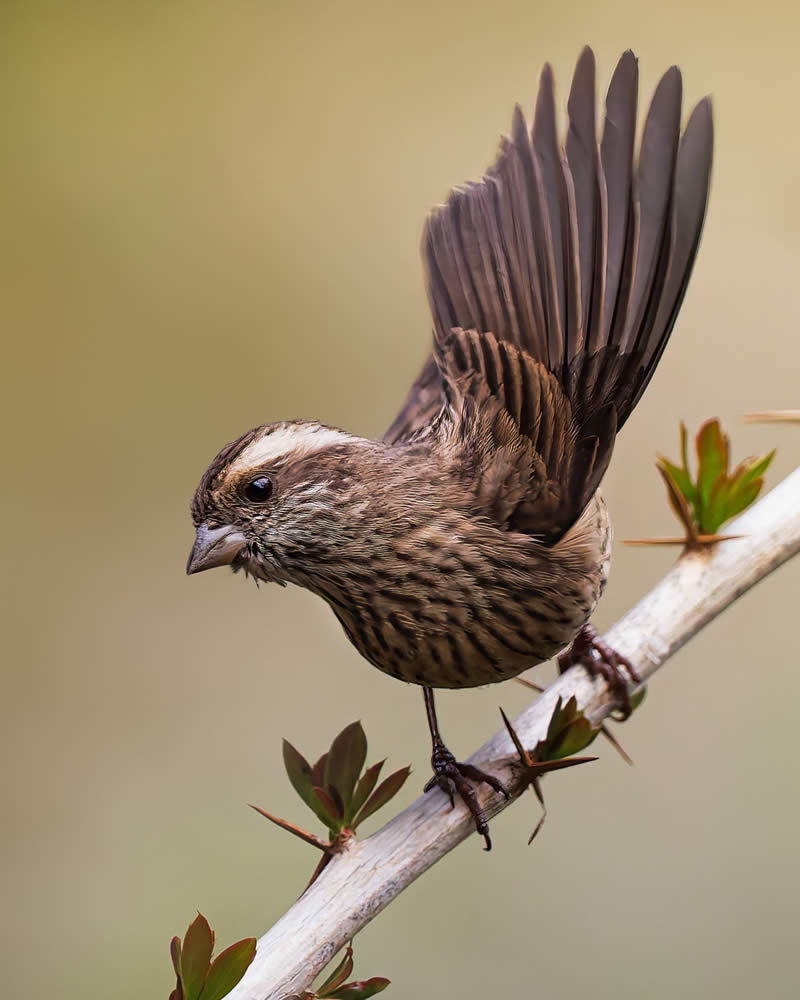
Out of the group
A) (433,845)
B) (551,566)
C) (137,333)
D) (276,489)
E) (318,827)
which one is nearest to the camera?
(433,845)

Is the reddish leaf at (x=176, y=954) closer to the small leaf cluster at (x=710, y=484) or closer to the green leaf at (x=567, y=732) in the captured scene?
the green leaf at (x=567, y=732)

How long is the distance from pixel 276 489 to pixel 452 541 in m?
0.34

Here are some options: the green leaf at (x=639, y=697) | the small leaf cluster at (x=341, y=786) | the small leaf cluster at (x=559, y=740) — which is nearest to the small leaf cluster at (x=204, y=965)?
the small leaf cluster at (x=341, y=786)

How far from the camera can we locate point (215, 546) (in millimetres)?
2031

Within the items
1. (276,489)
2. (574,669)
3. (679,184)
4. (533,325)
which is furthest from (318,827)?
(679,184)

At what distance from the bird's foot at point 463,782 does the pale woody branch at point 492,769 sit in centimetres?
2

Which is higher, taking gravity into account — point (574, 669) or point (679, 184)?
point (679, 184)

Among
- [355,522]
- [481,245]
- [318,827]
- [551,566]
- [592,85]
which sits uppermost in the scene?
[592,85]

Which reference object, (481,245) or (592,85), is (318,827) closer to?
(481,245)

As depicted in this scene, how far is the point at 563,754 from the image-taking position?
5.85 ft

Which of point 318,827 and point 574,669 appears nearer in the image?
point 574,669

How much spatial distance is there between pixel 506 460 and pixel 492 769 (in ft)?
1.85

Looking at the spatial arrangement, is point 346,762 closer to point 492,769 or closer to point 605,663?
point 492,769

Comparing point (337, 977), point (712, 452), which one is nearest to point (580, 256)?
point (712, 452)
